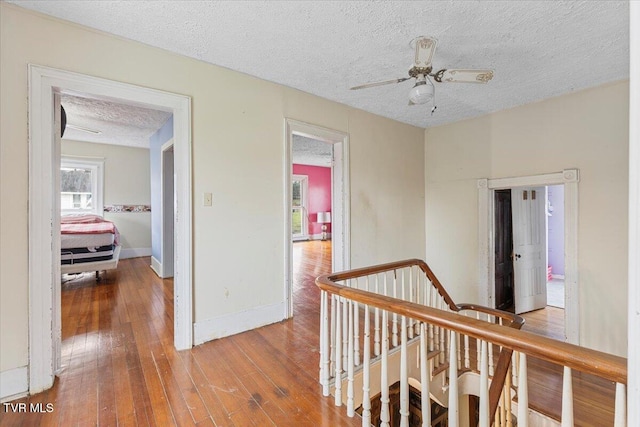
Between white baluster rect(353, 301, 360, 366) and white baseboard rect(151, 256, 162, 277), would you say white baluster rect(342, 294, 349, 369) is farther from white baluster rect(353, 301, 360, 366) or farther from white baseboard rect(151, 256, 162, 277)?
white baseboard rect(151, 256, 162, 277)

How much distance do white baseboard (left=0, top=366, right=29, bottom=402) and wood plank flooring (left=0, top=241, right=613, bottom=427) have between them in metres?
0.09

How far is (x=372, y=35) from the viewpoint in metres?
2.21

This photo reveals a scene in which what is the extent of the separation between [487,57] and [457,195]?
2.30 meters

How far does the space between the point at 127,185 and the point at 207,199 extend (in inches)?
197

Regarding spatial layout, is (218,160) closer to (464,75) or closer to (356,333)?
(356,333)

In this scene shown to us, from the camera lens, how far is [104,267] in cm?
423

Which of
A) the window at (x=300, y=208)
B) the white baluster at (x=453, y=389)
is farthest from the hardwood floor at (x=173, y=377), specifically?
the window at (x=300, y=208)

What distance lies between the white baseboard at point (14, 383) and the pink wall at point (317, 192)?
797 cm

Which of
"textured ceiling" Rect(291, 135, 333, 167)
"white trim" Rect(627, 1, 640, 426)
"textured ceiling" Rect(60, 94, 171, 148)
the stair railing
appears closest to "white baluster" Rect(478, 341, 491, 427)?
the stair railing

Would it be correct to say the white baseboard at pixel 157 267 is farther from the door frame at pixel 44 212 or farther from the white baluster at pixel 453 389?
the white baluster at pixel 453 389

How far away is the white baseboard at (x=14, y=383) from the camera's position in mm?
1807

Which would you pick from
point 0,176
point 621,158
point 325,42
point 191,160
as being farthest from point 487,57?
point 0,176

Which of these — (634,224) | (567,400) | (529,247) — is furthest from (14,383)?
(529,247)

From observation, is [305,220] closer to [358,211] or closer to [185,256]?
[358,211]
